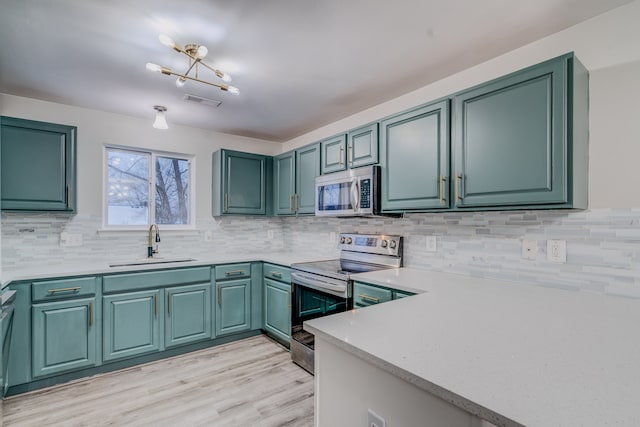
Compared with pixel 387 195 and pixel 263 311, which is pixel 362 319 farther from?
pixel 263 311

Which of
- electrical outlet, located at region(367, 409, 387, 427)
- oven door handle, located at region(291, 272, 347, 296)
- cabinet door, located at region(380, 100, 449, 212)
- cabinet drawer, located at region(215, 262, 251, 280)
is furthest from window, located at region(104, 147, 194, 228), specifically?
electrical outlet, located at region(367, 409, 387, 427)

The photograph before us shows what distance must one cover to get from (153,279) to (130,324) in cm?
40

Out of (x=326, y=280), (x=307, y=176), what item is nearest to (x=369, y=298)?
(x=326, y=280)

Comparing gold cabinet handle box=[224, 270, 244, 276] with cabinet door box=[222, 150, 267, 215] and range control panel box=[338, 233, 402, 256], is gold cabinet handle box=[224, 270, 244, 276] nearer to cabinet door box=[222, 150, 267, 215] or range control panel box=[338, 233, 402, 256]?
cabinet door box=[222, 150, 267, 215]

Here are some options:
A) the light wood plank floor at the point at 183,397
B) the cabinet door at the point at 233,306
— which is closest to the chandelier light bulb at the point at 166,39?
the cabinet door at the point at 233,306

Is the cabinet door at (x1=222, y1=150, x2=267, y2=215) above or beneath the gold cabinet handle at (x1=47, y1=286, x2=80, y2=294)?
above

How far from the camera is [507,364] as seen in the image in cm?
81

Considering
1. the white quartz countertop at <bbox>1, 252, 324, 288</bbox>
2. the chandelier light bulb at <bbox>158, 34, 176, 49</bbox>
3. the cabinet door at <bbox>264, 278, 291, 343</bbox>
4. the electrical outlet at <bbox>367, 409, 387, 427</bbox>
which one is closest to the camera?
the electrical outlet at <bbox>367, 409, 387, 427</bbox>

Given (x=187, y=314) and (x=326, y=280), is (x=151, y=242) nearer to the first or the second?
(x=187, y=314)

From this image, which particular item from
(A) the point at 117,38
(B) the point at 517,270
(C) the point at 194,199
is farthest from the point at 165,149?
(B) the point at 517,270

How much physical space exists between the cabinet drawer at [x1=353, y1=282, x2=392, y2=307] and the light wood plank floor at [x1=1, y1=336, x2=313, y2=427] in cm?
77

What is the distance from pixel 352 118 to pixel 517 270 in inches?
80.9

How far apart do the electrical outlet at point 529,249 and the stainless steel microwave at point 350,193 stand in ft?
3.29

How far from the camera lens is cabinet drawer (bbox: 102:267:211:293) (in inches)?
101
